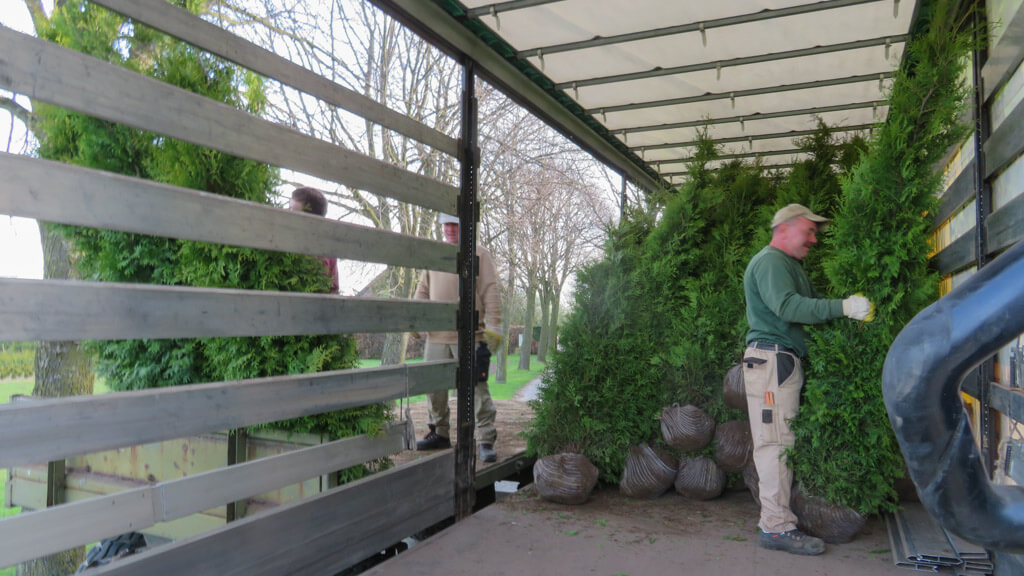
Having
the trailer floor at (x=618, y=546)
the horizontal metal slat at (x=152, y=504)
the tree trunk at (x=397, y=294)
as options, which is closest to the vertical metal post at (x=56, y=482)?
the horizontal metal slat at (x=152, y=504)

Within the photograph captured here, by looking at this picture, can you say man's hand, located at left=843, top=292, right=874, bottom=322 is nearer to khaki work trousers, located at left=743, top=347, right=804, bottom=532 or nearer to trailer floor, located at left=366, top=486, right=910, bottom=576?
khaki work trousers, located at left=743, top=347, right=804, bottom=532

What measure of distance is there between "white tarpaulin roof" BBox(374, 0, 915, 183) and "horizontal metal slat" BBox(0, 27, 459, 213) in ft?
3.59

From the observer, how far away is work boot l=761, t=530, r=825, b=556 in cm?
381

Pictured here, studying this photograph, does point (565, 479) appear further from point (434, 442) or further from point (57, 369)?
point (57, 369)

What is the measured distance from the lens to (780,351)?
4.04m

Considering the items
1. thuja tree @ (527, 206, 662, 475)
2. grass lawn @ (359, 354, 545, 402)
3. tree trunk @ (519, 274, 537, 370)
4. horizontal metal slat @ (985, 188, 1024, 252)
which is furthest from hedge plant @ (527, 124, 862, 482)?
tree trunk @ (519, 274, 537, 370)

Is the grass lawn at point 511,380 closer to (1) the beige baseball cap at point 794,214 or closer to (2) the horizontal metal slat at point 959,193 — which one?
(1) the beige baseball cap at point 794,214

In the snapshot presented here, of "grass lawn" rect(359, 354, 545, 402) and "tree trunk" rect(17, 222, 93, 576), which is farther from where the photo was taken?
"grass lawn" rect(359, 354, 545, 402)

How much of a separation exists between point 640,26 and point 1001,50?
2054mm

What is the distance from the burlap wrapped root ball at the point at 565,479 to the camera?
15.5 ft

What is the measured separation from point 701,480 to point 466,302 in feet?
7.34

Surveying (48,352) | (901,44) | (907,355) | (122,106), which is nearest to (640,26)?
(901,44)

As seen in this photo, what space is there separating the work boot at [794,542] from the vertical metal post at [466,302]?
6.29 ft

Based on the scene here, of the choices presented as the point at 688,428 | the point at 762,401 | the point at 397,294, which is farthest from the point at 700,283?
the point at 397,294
